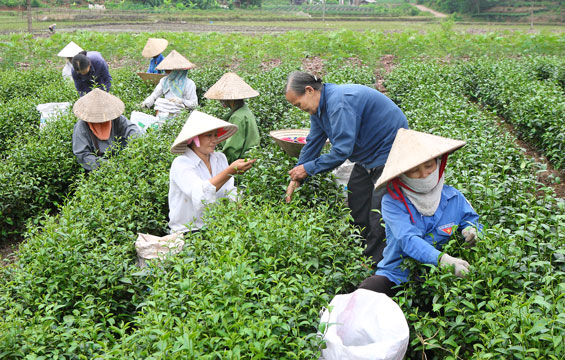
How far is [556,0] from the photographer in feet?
148

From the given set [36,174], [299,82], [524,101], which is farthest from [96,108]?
[524,101]

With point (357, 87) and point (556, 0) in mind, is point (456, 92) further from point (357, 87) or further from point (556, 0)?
point (556, 0)

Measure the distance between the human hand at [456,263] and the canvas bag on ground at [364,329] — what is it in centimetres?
35

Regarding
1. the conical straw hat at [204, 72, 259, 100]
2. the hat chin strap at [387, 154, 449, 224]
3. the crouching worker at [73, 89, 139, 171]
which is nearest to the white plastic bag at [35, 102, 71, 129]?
the crouching worker at [73, 89, 139, 171]

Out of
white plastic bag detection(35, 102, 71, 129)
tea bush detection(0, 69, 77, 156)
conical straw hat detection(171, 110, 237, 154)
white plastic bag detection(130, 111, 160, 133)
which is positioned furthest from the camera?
tea bush detection(0, 69, 77, 156)

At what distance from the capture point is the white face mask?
2.98 m

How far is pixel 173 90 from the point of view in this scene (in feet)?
25.0

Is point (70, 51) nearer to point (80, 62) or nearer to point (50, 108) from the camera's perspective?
point (50, 108)

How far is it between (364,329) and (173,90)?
588 centimetres

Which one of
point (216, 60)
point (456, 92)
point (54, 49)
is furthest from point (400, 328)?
point (54, 49)

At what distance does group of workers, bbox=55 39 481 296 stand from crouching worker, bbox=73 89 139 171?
0.01 m

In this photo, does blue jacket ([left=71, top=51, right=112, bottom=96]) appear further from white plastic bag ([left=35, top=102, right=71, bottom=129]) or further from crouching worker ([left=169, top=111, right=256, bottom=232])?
crouching worker ([left=169, top=111, right=256, bottom=232])

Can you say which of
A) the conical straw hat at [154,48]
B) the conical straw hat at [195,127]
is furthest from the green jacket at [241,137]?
the conical straw hat at [154,48]

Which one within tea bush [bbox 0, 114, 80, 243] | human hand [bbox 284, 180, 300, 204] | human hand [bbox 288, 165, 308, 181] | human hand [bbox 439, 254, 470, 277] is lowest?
tea bush [bbox 0, 114, 80, 243]
